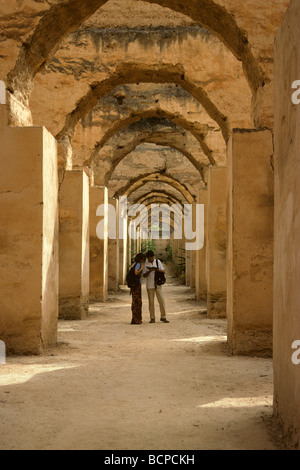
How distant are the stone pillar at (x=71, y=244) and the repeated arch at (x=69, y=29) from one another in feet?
8.87

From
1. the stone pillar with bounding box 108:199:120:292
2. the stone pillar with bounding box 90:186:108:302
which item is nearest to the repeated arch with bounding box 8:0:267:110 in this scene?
the stone pillar with bounding box 90:186:108:302

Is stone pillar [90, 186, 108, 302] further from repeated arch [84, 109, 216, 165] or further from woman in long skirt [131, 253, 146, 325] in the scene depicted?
woman in long skirt [131, 253, 146, 325]

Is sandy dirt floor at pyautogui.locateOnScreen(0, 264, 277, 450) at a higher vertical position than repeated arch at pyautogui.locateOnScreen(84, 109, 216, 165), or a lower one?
lower

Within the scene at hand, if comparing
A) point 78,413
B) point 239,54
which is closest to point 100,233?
point 239,54

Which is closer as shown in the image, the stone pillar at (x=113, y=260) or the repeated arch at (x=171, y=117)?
the repeated arch at (x=171, y=117)

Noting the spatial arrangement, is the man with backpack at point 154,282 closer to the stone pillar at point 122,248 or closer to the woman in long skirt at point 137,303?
the woman in long skirt at point 137,303

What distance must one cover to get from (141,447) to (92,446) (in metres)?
0.25

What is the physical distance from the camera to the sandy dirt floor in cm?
284

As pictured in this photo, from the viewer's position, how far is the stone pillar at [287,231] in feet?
8.45

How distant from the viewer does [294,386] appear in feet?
8.41

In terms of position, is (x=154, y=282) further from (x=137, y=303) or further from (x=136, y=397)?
(x=136, y=397)

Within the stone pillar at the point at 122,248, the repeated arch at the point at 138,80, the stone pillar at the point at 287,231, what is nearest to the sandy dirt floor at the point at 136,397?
the stone pillar at the point at 287,231

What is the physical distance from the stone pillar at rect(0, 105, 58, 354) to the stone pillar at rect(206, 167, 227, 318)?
3.82m

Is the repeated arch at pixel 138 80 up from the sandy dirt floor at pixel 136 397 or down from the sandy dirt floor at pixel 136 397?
up
